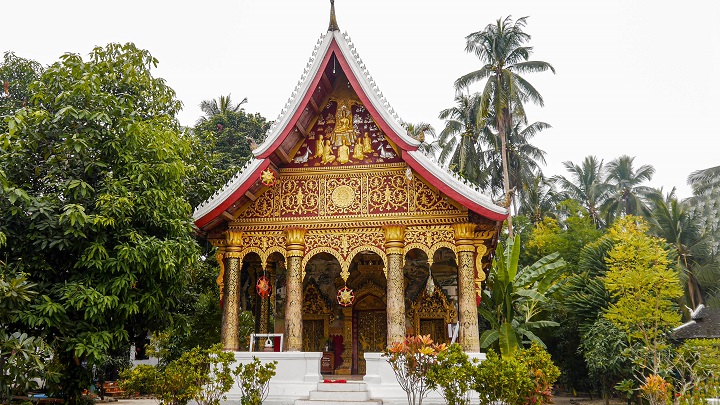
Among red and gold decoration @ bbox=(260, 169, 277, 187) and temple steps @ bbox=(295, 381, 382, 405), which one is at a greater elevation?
red and gold decoration @ bbox=(260, 169, 277, 187)

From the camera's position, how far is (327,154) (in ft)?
36.5

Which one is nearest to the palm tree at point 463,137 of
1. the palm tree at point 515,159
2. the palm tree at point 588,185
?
the palm tree at point 515,159

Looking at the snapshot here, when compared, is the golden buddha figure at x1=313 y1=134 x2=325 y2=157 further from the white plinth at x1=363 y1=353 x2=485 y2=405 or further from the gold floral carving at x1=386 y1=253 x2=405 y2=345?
the white plinth at x1=363 y1=353 x2=485 y2=405

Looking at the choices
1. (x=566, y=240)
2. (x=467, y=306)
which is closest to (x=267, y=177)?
(x=467, y=306)

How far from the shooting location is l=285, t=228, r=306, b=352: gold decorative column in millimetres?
10164

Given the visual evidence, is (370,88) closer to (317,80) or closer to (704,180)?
(317,80)

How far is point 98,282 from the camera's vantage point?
8.09 meters

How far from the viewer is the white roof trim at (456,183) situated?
9.61 meters

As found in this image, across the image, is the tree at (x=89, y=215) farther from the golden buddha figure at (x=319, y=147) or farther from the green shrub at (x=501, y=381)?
the green shrub at (x=501, y=381)

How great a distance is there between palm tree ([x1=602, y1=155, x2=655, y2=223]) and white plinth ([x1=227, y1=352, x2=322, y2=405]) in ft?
109

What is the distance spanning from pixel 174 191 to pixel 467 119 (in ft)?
86.0

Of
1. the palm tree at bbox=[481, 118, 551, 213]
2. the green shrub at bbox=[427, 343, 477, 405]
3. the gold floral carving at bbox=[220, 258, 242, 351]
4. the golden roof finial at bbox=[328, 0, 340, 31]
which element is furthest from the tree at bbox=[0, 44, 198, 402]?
the palm tree at bbox=[481, 118, 551, 213]

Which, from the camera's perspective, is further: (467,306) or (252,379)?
(467,306)

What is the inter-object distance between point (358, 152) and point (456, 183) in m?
2.35
